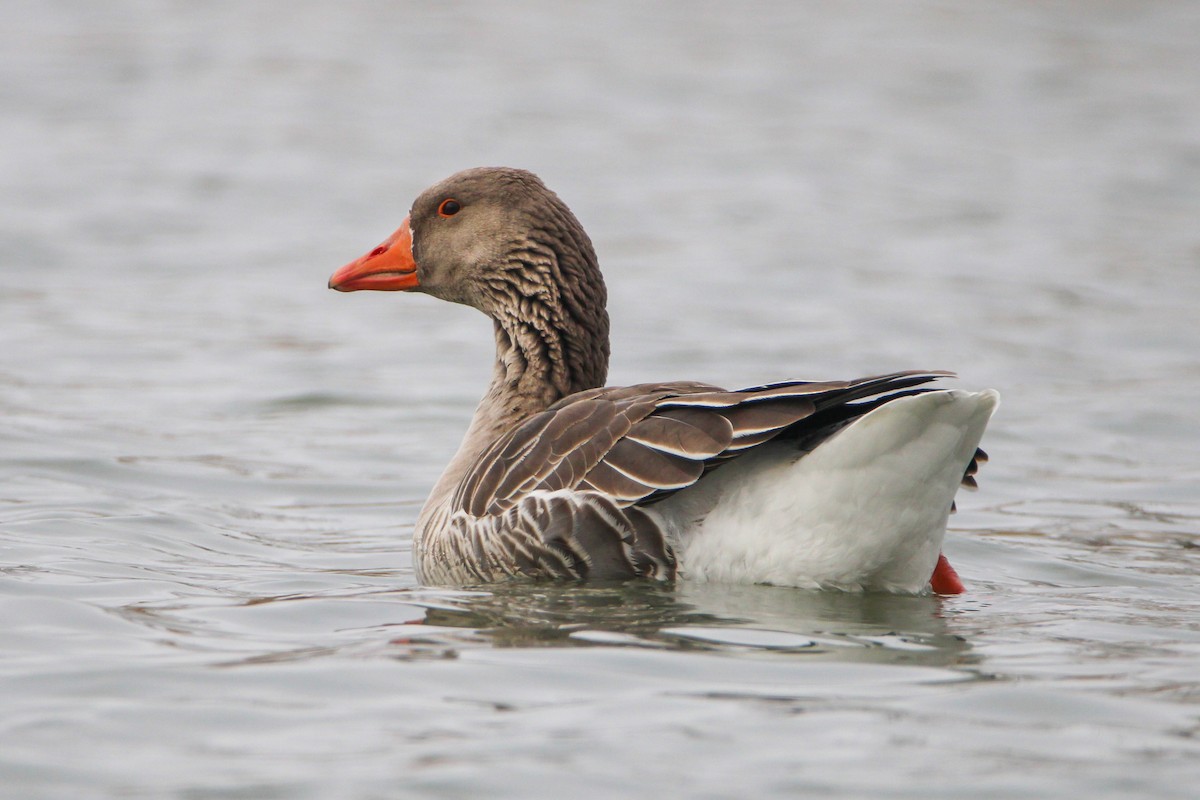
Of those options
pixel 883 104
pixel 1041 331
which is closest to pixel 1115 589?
pixel 1041 331

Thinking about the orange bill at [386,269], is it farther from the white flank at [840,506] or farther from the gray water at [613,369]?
the white flank at [840,506]

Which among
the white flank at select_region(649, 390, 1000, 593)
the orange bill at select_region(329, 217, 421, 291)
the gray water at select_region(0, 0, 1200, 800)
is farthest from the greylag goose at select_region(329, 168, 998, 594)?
the orange bill at select_region(329, 217, 421, 291)

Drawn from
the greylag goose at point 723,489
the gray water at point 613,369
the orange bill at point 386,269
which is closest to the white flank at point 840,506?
the greylag goose at point 723,489

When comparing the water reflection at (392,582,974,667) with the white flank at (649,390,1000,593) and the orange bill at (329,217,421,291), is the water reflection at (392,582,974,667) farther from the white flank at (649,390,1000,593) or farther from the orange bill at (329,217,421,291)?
the orange bill at (329,217,421,291)

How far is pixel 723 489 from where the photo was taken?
6348mm

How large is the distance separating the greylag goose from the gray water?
0.16 metres

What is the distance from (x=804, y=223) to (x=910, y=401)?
14.4m

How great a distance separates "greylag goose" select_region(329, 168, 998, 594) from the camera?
19.5 feet

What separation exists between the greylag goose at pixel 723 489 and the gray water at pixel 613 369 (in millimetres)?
157

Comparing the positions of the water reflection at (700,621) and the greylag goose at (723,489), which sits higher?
the greylag goose at (723,489)

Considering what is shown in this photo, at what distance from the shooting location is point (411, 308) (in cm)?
1764

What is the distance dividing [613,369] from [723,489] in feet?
23.7

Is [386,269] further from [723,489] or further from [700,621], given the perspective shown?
[700,621]

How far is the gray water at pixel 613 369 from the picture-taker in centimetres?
488
